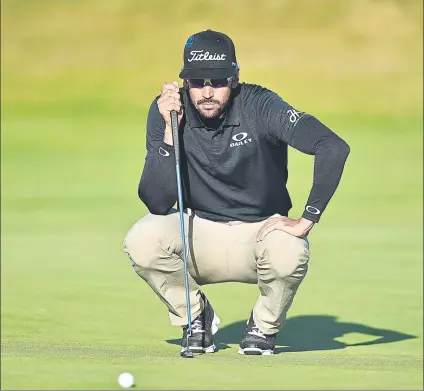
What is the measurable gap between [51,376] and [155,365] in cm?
46

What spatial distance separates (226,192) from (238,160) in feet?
0.59

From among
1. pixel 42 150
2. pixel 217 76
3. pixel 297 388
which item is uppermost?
pixel 42 150

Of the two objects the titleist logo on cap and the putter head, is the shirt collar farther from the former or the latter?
the putter head

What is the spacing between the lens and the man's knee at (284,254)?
5.74 meters

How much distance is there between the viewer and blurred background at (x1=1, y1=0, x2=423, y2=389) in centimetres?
782

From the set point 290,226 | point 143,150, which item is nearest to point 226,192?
point 290,226

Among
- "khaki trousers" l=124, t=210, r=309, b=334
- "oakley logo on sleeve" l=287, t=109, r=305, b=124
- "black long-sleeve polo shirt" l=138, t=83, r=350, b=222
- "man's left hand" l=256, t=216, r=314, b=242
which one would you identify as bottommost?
"khaki trousers" l=124, t=210, r=309, b=334

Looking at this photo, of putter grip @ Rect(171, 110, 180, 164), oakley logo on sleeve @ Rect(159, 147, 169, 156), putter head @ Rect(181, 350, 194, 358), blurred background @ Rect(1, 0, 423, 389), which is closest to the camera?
putter head @ Rect(181, 350, 194, 358)

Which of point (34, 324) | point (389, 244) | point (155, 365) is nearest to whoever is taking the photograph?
point (155, 365)

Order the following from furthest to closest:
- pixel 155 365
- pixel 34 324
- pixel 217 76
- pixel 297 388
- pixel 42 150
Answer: pixel 42 150, pixel 34 324, pixel 217 76, pixel 155 365, pixel 297 388

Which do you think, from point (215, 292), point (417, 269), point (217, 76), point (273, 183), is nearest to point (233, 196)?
point (273, 183)

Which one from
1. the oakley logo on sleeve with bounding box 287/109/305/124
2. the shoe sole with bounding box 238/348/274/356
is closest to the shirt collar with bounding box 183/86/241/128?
the oakley logo on sleeve with bounding box 287/109/305/124

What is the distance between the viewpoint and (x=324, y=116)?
1677 cm

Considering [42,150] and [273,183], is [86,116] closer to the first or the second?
[42,150]
